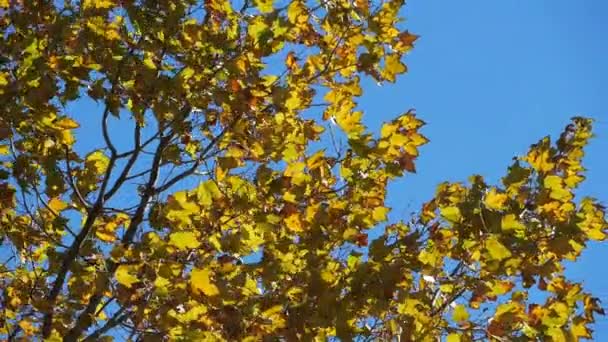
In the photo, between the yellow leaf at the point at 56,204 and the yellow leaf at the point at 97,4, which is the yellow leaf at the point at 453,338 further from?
the yellow leaf at the point at 97,4

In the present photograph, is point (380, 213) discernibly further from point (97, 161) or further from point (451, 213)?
point (97, 161)

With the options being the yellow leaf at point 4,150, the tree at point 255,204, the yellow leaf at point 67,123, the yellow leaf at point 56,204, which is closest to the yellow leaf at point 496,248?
the tree at point 255,204

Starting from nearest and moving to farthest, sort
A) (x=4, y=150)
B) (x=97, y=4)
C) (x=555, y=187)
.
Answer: (x=555, y=187) < (x=97, y=4) < (x=4, y=150)

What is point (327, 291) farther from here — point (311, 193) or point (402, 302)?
point (311, 193)

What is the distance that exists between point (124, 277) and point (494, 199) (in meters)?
1.75

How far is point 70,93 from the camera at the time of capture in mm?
4016

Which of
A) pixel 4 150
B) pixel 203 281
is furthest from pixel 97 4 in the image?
pixel 203 281

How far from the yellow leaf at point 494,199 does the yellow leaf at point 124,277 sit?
1.67 meters

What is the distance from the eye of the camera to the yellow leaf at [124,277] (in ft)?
10.7

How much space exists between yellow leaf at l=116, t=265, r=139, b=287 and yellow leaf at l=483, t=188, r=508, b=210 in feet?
5.48

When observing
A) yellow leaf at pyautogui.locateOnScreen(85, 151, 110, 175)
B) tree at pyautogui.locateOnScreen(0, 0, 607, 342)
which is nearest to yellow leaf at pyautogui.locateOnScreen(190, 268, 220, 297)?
tree at pyautogui.locateOnScreen(0, 0, 607, 342)

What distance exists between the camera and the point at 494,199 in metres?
3.38

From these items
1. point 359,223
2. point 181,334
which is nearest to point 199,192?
point 181,334

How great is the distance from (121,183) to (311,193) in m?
1.19
